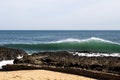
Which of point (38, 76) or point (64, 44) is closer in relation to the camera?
point (38, 76)

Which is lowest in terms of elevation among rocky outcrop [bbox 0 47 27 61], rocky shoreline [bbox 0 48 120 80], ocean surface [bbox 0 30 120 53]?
ocean surface [bbox 0 30 120 53]

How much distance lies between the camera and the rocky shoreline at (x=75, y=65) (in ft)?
55.8

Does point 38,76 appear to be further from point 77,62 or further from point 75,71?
point 77,62

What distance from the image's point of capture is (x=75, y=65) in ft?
61.2

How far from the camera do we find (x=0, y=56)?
24.3 metres

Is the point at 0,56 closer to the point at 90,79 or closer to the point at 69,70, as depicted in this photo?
the point at 69,70

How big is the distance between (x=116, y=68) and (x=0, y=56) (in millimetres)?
9490

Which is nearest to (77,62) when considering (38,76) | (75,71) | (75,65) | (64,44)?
(75,65)

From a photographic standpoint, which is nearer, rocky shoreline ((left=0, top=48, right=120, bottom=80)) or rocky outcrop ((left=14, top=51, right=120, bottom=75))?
rocky shoreline ((left=0, top=48, right=120, bottom=80))

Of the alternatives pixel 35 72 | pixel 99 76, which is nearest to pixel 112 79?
pixel 99 76

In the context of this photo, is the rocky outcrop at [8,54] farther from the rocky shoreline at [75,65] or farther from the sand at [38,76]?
the sand at [38,76]

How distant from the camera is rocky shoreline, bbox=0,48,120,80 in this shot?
17.0 metres

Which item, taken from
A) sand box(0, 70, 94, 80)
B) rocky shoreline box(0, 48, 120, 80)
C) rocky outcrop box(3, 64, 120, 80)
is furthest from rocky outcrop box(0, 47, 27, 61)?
sand box(0, 70, 94, 80)

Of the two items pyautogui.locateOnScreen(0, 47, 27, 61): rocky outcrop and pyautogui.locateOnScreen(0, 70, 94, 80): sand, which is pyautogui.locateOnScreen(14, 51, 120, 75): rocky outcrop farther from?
pyautogui.locateOnScreen(0, 47, 27, 61): rocky outcrop
